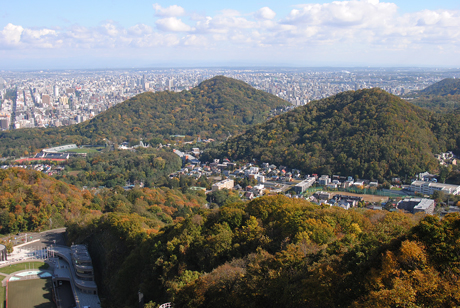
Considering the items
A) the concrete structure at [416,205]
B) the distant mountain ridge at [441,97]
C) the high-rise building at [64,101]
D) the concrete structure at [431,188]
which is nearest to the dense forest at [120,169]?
the concrete structure at [416,205]

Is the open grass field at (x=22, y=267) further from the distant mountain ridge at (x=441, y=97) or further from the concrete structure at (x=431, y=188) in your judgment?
the distant mountain ridge at (x=441, y=97)

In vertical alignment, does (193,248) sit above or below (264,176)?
above

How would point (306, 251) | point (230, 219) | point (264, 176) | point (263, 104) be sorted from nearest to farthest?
point (306, 251) < point (230, 219) < point (264, 176) < point (263, 104)

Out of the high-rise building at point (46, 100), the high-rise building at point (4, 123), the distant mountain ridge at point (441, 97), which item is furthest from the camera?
the high-rise building at point (46, 100)

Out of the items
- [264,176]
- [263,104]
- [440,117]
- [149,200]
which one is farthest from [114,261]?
[263,104]

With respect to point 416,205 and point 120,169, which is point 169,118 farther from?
point 416,205

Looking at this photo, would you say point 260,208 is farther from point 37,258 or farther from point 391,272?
point 37,258

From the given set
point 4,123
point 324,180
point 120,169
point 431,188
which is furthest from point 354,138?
point 4,123
